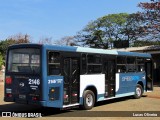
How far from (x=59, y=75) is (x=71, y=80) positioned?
34.1 inches

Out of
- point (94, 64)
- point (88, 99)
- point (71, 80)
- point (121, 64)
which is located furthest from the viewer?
point (121, 64)

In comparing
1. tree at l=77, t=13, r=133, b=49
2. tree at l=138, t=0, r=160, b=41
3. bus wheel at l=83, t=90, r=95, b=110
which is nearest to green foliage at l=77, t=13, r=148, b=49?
tree at l=77, t=13, r=133, b=49

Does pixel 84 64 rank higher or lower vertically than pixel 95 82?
higher

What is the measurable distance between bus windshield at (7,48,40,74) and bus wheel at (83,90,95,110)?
8.97 feet

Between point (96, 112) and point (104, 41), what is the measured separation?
55.8 m

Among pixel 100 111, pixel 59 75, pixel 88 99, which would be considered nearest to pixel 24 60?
pixel 59 75

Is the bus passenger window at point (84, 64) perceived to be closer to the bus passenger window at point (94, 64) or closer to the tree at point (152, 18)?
the bus passenger window at point (94, 64)

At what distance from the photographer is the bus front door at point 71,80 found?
539 inches

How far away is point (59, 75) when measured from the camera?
13297 millimetres

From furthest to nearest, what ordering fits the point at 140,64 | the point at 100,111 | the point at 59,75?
the point at 140,64 → the point at 100,111 → the point at 59,75

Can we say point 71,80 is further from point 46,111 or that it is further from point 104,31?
point 104,31

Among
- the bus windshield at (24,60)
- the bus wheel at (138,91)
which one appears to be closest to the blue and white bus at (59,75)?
the bus windshield at (24,60)

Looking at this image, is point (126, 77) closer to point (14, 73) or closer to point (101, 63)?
point (101, 63)

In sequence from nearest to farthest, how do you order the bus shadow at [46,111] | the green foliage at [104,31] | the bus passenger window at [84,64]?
1. the bus shadow at [46,111]
2. the bus passenger window at [84,64]
3. the green foliage at [104,31]
